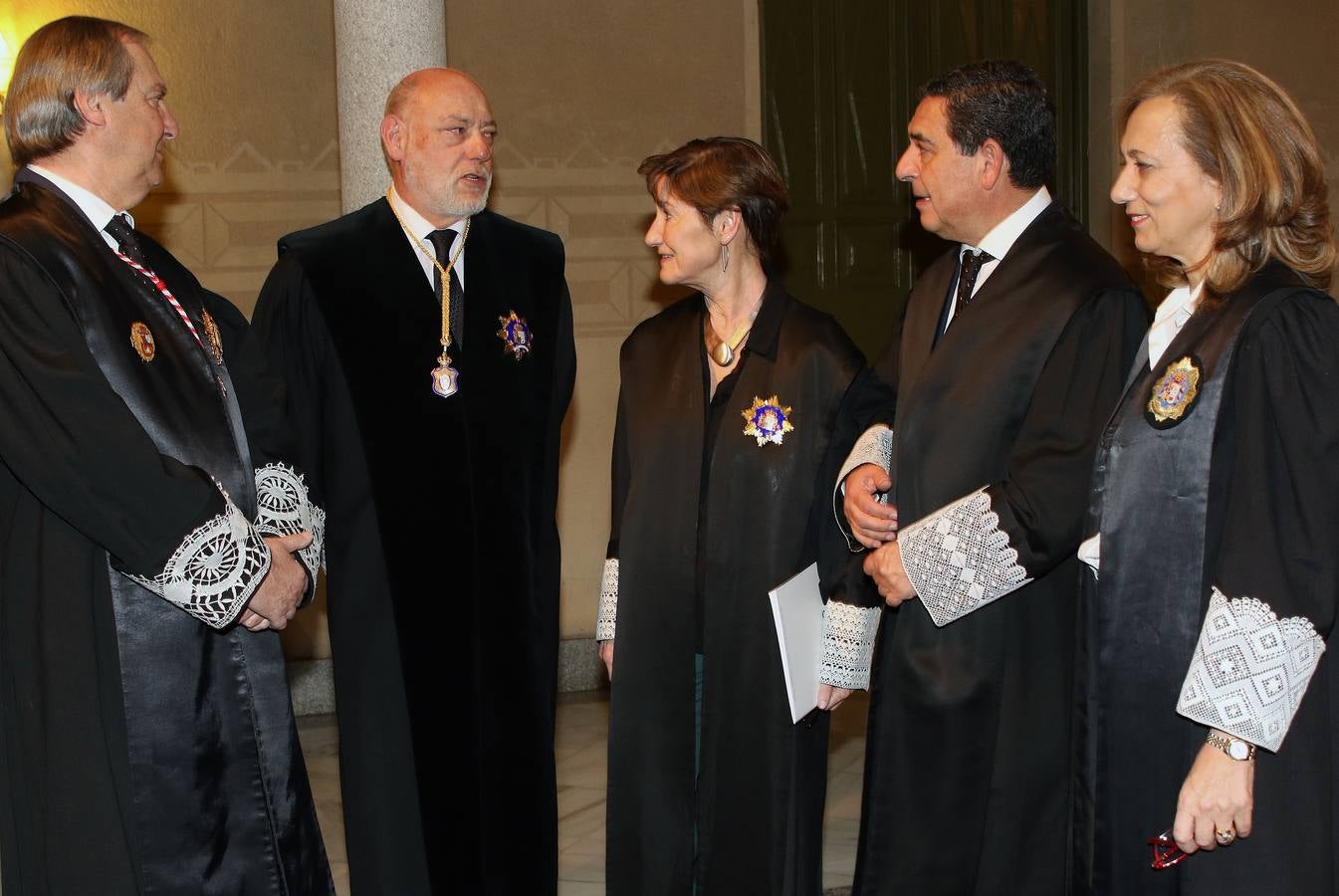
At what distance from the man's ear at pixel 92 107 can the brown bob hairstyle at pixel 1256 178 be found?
2.07 m

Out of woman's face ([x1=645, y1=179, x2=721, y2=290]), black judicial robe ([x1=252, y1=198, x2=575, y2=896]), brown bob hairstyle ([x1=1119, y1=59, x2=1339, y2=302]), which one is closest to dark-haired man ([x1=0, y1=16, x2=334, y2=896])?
black judicial robe ([x1=252, y1=198, x2=575, y2=896])

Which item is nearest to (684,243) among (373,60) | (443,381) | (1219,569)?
(443,381)

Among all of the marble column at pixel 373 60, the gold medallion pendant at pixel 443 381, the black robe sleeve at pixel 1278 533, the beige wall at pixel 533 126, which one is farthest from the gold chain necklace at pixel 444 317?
the beige wall at pixel 533 126

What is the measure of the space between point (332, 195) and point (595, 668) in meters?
2.51

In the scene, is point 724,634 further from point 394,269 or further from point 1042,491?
point 394,269

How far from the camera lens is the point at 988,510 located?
9.37 ft

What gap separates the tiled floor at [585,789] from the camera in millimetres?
4504

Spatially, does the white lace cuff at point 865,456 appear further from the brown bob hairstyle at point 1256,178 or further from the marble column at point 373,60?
the marble column at point 373,60

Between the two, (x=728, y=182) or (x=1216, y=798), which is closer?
(x=1216, y=798)

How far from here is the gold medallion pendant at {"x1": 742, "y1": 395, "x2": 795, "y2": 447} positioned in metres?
3.31

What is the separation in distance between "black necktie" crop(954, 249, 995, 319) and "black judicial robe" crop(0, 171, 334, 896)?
1.62m

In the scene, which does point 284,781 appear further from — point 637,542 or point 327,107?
point 327,107

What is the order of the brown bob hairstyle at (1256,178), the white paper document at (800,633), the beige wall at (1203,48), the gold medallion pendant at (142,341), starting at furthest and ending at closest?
the beige wall at (1203,48) → the white paper document at (800,633) → the gold medallion pendant at (142,341) → the brown bob hairstyle at (1256,178)

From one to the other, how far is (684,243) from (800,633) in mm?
964
